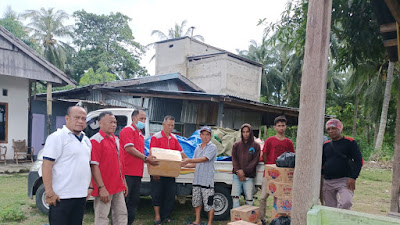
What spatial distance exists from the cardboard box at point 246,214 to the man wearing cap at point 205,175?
509 mm

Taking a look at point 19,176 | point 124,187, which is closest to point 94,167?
point 124,187

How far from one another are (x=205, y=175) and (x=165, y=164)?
2.63 feet

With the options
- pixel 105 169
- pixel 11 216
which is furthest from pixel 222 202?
pixel 11 216

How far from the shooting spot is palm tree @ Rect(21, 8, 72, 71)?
27109mm

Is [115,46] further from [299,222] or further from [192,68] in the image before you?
[299,222]

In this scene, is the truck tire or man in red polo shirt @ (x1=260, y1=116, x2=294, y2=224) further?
the truck tire

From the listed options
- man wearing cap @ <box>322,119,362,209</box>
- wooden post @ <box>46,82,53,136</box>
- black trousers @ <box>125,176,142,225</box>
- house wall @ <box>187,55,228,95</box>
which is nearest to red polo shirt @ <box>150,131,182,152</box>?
black trousers @ <box>125,176,142,225</box>

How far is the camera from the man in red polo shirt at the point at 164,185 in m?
5.15

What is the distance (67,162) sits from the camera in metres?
3.16

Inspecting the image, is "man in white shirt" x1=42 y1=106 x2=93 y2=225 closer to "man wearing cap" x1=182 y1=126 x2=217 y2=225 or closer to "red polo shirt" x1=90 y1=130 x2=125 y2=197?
"red polo shirt" x1=90 y1=130 x2=125 y2=197

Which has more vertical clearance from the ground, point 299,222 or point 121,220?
point 299,222

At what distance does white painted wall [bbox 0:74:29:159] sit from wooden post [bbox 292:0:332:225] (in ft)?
40.1

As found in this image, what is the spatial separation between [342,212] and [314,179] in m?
0.36

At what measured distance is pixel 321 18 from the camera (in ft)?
9.04
